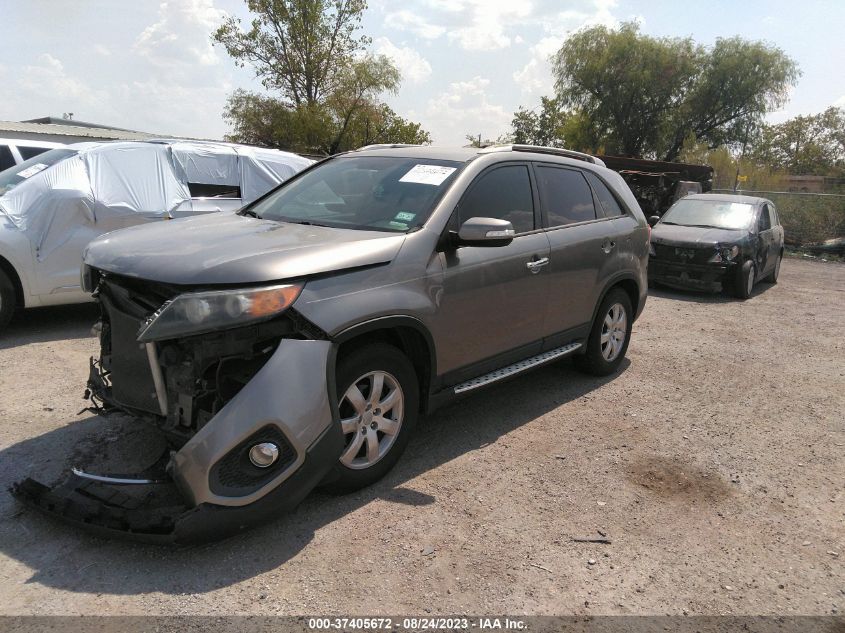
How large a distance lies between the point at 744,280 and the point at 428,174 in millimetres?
7991

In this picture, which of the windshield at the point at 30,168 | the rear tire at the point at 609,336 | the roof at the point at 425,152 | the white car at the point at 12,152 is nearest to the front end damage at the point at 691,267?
the rear tire at the point at 609,336

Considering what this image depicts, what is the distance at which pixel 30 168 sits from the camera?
21.1 ft

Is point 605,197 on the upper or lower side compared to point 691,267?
upper

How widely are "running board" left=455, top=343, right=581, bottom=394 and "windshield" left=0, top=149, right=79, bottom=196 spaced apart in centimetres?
503

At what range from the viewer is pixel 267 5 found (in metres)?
37.7

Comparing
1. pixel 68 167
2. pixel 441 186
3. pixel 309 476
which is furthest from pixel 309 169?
pixel 68 167

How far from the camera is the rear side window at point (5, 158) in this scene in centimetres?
962

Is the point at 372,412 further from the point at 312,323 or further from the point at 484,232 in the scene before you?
the point at 484,232

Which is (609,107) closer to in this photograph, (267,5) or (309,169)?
(267,5)

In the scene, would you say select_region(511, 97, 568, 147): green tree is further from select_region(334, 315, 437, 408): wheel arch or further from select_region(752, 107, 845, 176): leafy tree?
select_region(334, 315, 437, 408): wheel arch

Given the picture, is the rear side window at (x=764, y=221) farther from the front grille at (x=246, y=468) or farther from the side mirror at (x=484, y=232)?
the front grille at (x=246, y=468)

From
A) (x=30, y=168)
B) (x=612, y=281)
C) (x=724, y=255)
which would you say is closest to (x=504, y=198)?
(x=612, y=281)

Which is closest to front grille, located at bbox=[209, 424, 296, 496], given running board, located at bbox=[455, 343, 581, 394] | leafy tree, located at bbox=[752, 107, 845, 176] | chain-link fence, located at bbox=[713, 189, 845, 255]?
running board, located at bbox=[455, 343, 581, 394]

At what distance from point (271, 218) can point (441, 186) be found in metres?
1.13
